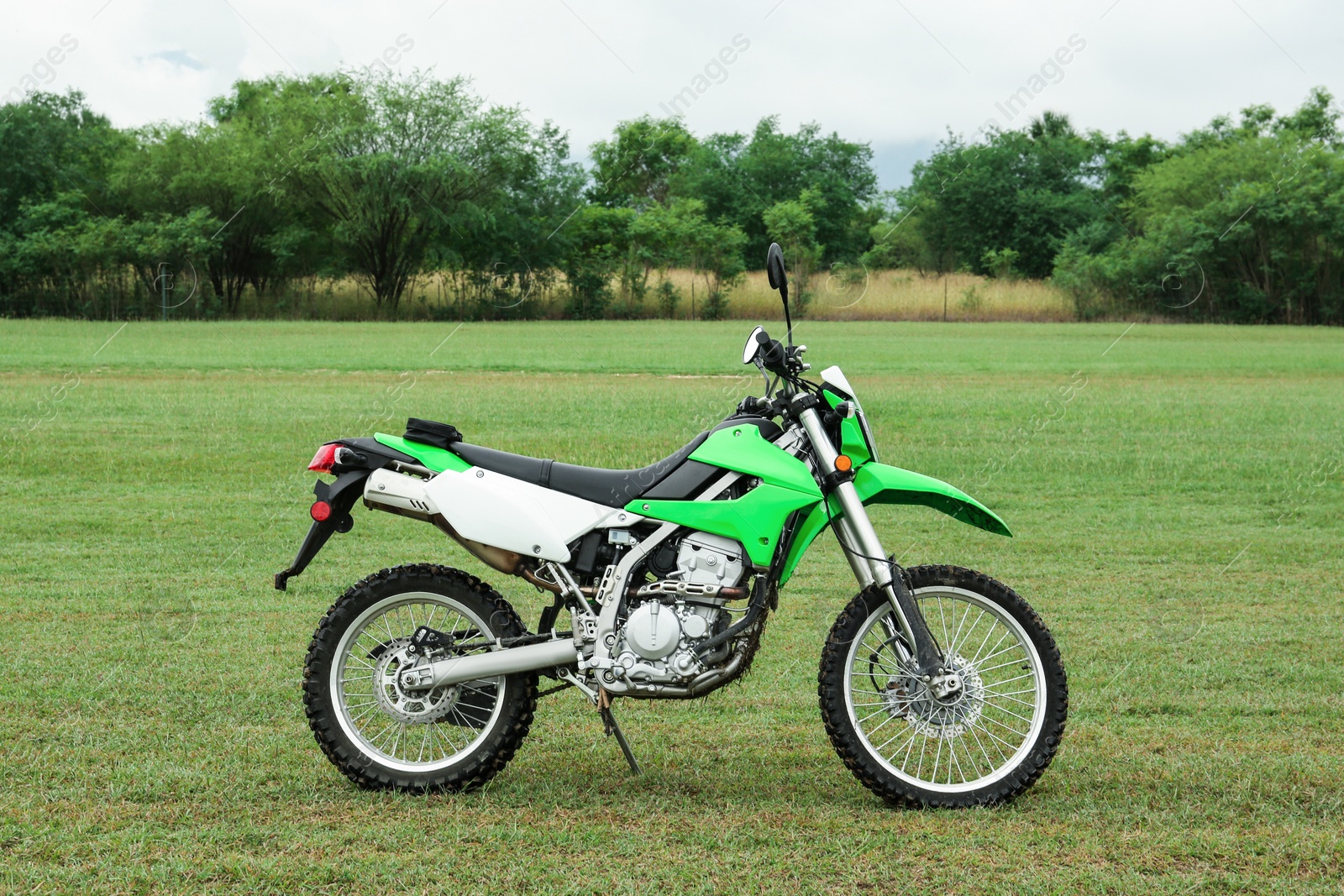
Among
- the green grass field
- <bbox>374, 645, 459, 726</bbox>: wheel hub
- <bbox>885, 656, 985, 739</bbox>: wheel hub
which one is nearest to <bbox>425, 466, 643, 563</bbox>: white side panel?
<bbox>374, 645, 459, 726</bbox>: wheel hub

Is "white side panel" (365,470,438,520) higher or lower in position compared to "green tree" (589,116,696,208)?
lower

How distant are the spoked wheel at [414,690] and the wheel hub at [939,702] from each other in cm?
125

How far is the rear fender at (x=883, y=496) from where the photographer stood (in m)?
4.60

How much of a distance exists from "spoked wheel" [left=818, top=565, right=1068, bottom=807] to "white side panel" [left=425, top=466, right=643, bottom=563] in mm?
894

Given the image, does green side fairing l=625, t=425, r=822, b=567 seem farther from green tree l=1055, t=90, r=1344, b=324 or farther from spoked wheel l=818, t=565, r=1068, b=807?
green tree l=1055, t=90, r=1344, b=324

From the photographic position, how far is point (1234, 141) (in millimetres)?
63094

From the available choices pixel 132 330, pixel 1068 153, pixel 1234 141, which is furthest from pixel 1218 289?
pixel 132 330

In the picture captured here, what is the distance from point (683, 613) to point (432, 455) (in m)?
1.00

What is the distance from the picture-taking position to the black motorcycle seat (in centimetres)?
458

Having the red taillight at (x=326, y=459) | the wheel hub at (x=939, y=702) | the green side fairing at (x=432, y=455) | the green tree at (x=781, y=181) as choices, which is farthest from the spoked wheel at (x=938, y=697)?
the green tree at (x=781, y=181)

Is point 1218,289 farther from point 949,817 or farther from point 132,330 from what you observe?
point 949,817

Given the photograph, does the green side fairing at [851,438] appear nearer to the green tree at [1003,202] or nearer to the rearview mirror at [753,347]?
the rearview mirror at [753,347]

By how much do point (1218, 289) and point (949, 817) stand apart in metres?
52.4

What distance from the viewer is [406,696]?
4.71 meters
